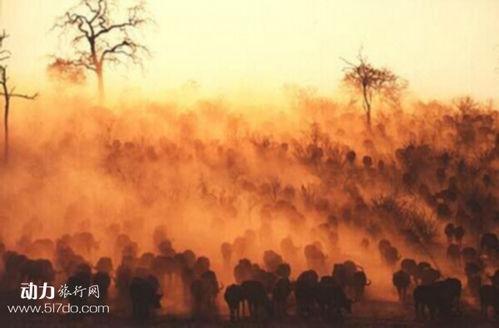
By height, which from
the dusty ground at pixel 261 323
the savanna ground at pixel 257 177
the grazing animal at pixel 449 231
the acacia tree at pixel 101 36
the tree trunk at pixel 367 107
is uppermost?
the acacia tree at pixel 101 36

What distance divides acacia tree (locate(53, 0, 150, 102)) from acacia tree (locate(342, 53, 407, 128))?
3.18 meters

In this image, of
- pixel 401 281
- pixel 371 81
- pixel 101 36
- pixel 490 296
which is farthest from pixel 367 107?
pixel 101 36

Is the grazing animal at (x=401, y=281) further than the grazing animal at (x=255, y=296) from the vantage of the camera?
Yes

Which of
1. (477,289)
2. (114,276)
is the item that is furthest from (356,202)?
(114,276)

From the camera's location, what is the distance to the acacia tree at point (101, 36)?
31.9 feet

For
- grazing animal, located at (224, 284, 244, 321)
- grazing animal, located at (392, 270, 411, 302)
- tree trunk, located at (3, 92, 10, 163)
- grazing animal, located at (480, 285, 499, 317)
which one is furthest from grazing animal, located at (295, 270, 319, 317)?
tree trunk, located at (3, 92, 10, 163)

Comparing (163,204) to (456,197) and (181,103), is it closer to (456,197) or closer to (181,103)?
(181,103)

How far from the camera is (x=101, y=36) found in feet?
32.8

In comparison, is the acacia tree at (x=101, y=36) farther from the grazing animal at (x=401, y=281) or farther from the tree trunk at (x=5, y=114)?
the grazing animal at (x=401, y=281)

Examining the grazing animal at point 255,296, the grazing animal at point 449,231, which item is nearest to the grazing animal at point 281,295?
the grazing animal at point 255,296

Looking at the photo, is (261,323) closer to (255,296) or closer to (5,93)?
(255,296)

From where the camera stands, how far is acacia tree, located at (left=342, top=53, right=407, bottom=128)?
970 centimetres

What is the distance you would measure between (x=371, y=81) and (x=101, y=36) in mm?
4234

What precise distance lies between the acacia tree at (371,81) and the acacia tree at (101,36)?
3177 millimetres
